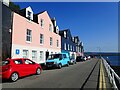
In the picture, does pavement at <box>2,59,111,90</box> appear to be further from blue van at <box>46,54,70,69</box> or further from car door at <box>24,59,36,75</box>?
blue van at <box>46,54,70,69</box>

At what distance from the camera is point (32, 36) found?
83.6ft

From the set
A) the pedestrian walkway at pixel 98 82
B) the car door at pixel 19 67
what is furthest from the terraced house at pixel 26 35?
the pedestrian walkway at pixel 98 82

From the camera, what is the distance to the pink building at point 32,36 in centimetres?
2128

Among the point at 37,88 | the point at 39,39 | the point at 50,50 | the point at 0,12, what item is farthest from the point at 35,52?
the point at 37,88

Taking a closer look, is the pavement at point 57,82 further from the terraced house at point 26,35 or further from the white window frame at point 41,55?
the white window frame at point 41,55

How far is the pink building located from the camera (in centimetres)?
2128

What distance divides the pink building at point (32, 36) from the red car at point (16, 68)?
6251 millimetres

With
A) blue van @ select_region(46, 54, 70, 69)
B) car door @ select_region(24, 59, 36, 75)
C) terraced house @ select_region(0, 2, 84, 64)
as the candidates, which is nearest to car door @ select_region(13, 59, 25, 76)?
car door @ select_region(24, 59, 36, 75)

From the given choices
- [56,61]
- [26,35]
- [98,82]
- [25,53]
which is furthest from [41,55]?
[98,82]

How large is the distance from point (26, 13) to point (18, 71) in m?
13.9

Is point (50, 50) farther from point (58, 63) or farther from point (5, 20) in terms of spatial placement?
point (5, 20)

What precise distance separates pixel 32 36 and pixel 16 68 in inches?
516

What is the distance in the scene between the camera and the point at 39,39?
92.1 ft

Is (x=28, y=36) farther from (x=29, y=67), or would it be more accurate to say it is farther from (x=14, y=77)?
(x=14, y=77)
